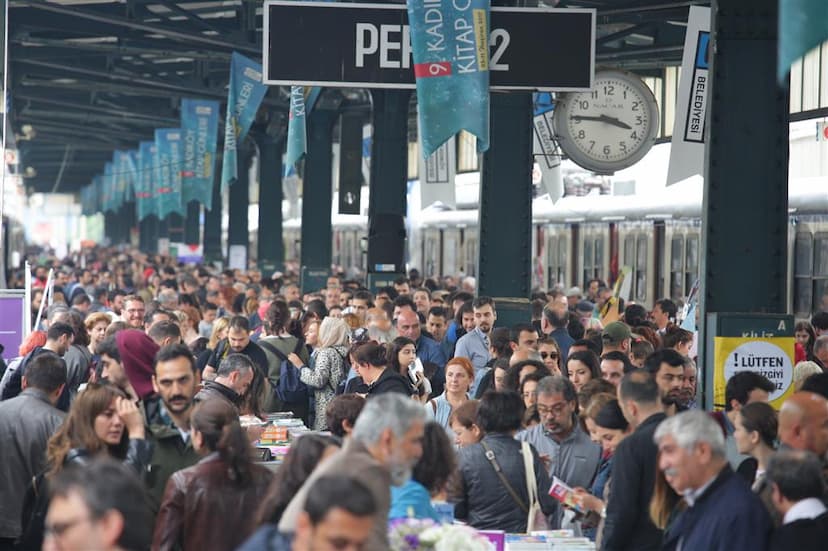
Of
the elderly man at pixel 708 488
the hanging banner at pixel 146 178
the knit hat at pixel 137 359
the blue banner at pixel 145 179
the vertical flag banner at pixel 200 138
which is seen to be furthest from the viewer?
the blue banner at pixel 145 179

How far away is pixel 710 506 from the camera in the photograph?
634cm

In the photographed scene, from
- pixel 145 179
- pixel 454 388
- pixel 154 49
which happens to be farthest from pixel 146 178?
pixel 454 388

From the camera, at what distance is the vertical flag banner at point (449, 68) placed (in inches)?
535

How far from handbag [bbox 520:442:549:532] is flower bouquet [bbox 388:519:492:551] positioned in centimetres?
192

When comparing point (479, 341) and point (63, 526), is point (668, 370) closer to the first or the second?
point (479, 341)

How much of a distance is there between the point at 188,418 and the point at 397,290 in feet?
48.3

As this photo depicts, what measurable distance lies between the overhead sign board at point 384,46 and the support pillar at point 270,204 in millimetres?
27233

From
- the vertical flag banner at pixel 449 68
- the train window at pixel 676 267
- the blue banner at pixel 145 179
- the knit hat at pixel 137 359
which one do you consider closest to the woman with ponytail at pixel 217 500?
the knit hat at pixel 137 359

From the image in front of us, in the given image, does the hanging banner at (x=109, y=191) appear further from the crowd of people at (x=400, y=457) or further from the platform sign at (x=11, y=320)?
the crowd of people at (x=400, y=457)

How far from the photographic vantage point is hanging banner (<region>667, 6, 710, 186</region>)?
15.5m

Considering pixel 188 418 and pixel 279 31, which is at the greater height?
pixel 279 31

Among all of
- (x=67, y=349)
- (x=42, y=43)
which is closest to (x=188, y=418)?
(x=67, y=349)

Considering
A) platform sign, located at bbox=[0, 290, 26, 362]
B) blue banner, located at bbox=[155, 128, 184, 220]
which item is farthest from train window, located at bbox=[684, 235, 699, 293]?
blue banner, located at bbox=[155, 128, 184, 220]

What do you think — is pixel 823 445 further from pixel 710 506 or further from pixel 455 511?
pixel 455 511
